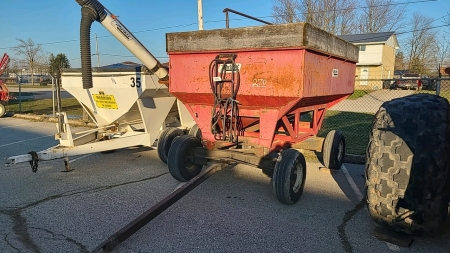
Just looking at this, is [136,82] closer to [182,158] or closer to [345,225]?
[182,158]

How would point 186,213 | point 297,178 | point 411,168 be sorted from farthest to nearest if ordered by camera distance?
point 297,178 < point 186,213 < point 411,168

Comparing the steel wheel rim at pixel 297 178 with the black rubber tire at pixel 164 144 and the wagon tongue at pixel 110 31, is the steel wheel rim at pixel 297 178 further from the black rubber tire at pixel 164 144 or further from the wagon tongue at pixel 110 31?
the wagon tongue at pixel 110 31

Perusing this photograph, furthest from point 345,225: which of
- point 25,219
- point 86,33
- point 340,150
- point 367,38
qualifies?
point 367,38

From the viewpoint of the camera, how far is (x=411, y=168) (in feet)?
9.57

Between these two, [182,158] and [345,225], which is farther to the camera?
[182,158]

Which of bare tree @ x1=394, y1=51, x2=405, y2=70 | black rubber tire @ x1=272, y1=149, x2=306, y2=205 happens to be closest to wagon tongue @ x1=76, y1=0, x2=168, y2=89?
black rubber tire @ x1=272, y1=149, x2=306, y2=205

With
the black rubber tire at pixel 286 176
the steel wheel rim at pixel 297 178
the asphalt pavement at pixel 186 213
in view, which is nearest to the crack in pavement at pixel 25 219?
the asphalt pavement at pixel 186 213

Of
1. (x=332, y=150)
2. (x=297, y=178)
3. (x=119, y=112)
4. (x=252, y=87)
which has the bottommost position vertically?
→ (x=297, y=178)

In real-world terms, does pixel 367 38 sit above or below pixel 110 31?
above

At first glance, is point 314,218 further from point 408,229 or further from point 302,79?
point 302,79

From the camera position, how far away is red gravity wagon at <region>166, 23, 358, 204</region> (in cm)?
400

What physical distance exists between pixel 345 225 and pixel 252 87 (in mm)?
1992

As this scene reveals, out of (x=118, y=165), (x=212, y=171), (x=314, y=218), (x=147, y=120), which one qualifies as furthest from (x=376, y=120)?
(x=118, y=165)

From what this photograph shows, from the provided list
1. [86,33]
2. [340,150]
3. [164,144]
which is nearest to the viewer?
[86,33]
